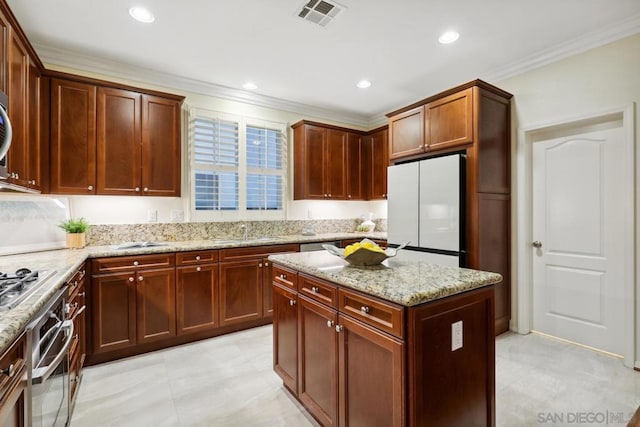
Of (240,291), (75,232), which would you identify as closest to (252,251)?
(240,291)

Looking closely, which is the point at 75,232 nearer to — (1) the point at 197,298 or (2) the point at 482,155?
(1) the point at 197,298

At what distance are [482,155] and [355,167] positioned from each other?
2128mm

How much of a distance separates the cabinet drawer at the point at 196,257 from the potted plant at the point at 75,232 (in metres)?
0.88

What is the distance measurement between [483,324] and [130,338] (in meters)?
2.88

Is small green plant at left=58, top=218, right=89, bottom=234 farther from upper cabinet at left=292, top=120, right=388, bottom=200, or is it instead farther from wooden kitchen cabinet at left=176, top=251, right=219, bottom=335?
upper cabinet at left=292, top=120, right=388, bottom=200

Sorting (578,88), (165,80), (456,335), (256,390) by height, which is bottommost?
(256,390)

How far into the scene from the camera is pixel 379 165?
4895mm

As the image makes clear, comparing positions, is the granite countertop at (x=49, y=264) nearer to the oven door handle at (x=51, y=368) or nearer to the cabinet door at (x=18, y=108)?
the oven door handle at (x=51, y=368)

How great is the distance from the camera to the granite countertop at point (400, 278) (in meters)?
1.36

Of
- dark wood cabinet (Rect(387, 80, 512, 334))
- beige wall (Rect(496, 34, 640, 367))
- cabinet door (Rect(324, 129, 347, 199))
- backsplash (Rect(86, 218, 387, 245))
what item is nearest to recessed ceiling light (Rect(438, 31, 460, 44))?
dark wood cabinet (Rect(387, 80, 512, 334))

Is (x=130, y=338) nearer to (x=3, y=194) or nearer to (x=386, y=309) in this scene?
(x=3, y=194)

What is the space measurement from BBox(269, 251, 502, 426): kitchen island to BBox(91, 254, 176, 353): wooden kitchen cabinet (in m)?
1.69

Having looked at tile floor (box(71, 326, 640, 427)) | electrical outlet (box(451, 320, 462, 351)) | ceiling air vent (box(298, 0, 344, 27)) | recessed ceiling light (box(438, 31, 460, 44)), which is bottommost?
tile floor (box(71, 326, 640, 427))

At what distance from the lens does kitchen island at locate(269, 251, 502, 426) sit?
52.6 inches
